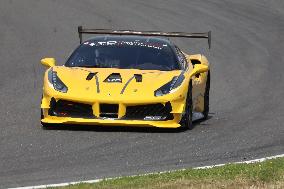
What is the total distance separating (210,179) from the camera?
9.21m

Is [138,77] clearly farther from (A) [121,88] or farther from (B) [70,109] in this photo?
(B) [70,109]

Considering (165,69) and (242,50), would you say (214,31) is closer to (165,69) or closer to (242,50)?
(242,50)

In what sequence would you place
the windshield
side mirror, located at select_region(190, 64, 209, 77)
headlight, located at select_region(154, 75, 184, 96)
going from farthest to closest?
side mirror, located at select_region(190, 64, 209, 77) < the windshield < headlight, located at select_region(154, 75, 184, 96)

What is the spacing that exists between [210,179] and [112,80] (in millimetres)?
4881

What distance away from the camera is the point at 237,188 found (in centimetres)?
880

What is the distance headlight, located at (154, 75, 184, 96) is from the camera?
13742 mm

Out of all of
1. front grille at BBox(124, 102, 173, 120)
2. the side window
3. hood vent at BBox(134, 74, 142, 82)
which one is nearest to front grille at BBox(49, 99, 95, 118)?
front grille at BBox(124, 102, 173, 120)

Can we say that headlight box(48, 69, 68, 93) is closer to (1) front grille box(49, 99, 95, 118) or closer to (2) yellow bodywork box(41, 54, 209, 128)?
(2) yellow bodywork box(41, 54, 209, 128)

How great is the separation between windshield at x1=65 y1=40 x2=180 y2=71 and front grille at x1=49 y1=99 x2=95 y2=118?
1.14 m

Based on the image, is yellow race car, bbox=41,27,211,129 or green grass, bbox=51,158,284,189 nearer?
green grass, bbox=51,158,284,189

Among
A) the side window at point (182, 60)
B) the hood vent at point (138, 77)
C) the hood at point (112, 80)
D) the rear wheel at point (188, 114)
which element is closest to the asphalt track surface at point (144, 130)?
the rear wheel at point (188, 114)

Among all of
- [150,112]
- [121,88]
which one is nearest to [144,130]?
[150,112]

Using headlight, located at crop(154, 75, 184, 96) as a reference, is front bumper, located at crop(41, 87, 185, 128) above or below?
below

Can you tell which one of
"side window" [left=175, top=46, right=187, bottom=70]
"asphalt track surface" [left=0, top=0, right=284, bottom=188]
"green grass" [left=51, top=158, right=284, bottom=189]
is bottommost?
"asphalt track surface" [left=0, top=0, right=284, bottom=188]
